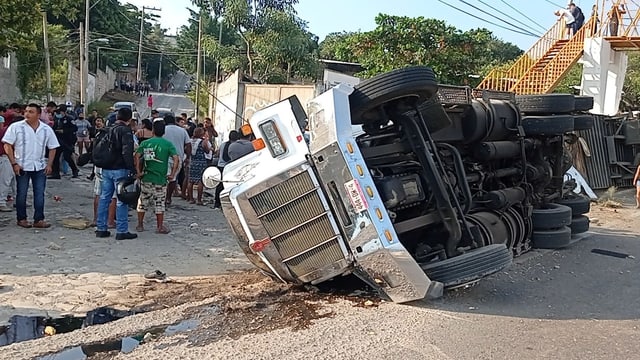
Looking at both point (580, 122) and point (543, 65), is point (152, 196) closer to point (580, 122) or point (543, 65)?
point (580, 122)

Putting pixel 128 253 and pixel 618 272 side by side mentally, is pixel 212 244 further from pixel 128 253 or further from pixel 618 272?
pixel 618 272

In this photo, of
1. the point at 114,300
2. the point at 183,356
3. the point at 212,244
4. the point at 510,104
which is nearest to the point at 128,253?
the point at 212,244

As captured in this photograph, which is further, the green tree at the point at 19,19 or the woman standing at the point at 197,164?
the woman standing at the point at 197,164

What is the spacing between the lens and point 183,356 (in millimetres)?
4633

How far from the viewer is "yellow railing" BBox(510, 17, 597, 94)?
21.8m

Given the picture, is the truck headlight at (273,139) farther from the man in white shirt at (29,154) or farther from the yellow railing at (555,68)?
the yellow railing at (555,68)

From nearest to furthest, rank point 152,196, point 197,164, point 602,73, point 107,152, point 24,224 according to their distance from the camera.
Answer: point 107,152, point 24,224, point 152,196, point 197,164, point 602,73

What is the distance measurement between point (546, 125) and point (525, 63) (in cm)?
1518

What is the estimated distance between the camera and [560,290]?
6.96m

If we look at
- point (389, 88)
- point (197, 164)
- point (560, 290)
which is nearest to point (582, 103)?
point (560, 290)

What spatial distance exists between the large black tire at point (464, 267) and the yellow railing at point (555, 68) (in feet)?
55.0

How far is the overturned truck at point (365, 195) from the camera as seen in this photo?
17.9 ft

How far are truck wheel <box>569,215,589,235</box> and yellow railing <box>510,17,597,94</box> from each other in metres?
12.4

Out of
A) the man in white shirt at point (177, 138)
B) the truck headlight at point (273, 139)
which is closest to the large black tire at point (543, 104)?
the truck headlight at point (273, 139)
